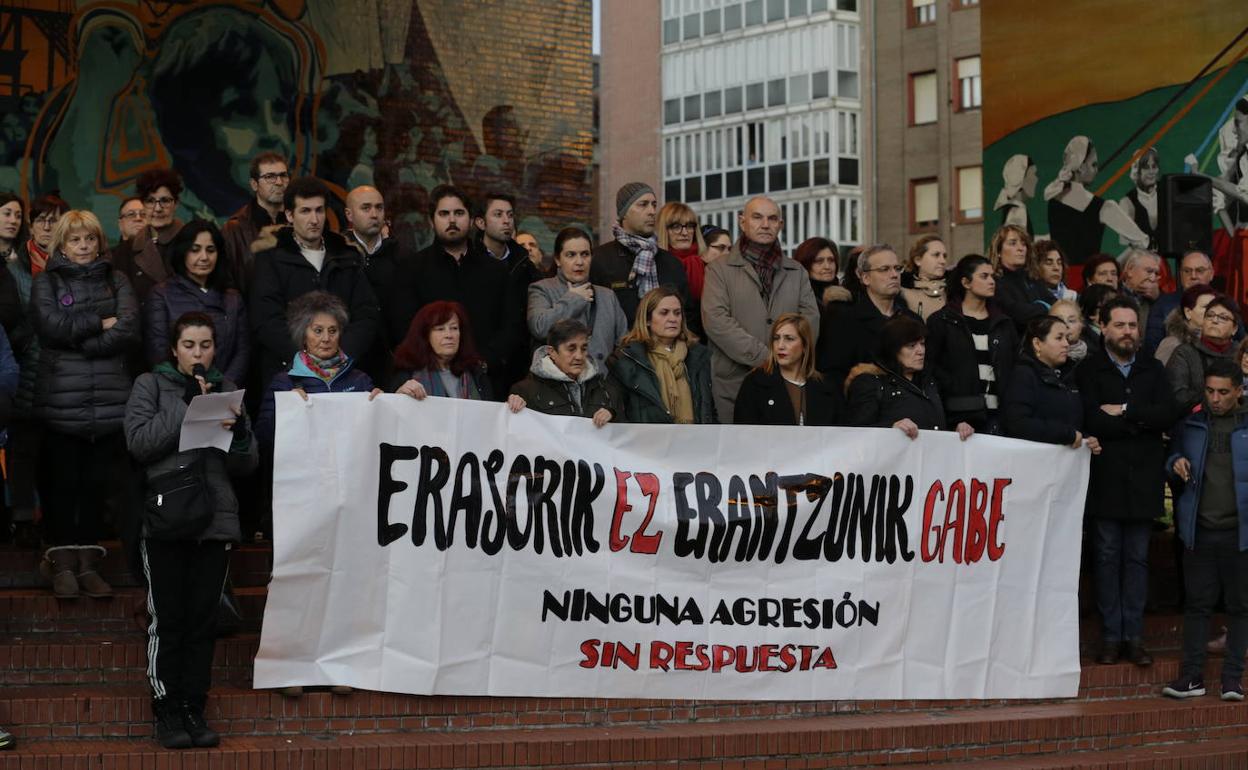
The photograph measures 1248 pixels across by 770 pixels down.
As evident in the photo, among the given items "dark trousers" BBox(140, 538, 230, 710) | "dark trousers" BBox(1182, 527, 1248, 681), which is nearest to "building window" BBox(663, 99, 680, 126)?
"dark trousers" BBox(1182, 527, 1248, 681)

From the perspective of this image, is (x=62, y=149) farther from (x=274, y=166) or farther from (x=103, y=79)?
(x=274, y=166)

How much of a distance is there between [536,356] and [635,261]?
1.88 m

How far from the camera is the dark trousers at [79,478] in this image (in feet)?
30.9

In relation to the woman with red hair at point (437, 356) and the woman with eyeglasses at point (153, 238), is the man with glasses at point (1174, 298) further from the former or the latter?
the woman with eyeglasses at point (153, 238)

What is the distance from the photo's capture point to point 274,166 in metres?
10.8

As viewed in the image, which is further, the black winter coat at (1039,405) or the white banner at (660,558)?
the black winter coat at (1039,405)

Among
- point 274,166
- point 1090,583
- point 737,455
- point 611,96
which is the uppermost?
A: point 611,96

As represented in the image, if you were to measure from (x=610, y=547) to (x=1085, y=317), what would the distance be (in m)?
4.52

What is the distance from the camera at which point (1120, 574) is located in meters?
11.0

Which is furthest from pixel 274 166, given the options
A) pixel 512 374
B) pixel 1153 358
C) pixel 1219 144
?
pixel 1219 144

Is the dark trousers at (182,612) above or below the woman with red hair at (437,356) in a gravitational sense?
below

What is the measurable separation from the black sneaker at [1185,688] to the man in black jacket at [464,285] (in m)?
4.27

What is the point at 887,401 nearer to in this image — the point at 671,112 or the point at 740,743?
the point at 740,743

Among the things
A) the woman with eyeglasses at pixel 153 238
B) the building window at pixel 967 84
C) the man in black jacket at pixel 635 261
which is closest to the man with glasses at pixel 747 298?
the man in black jacket at pixel 635 261
